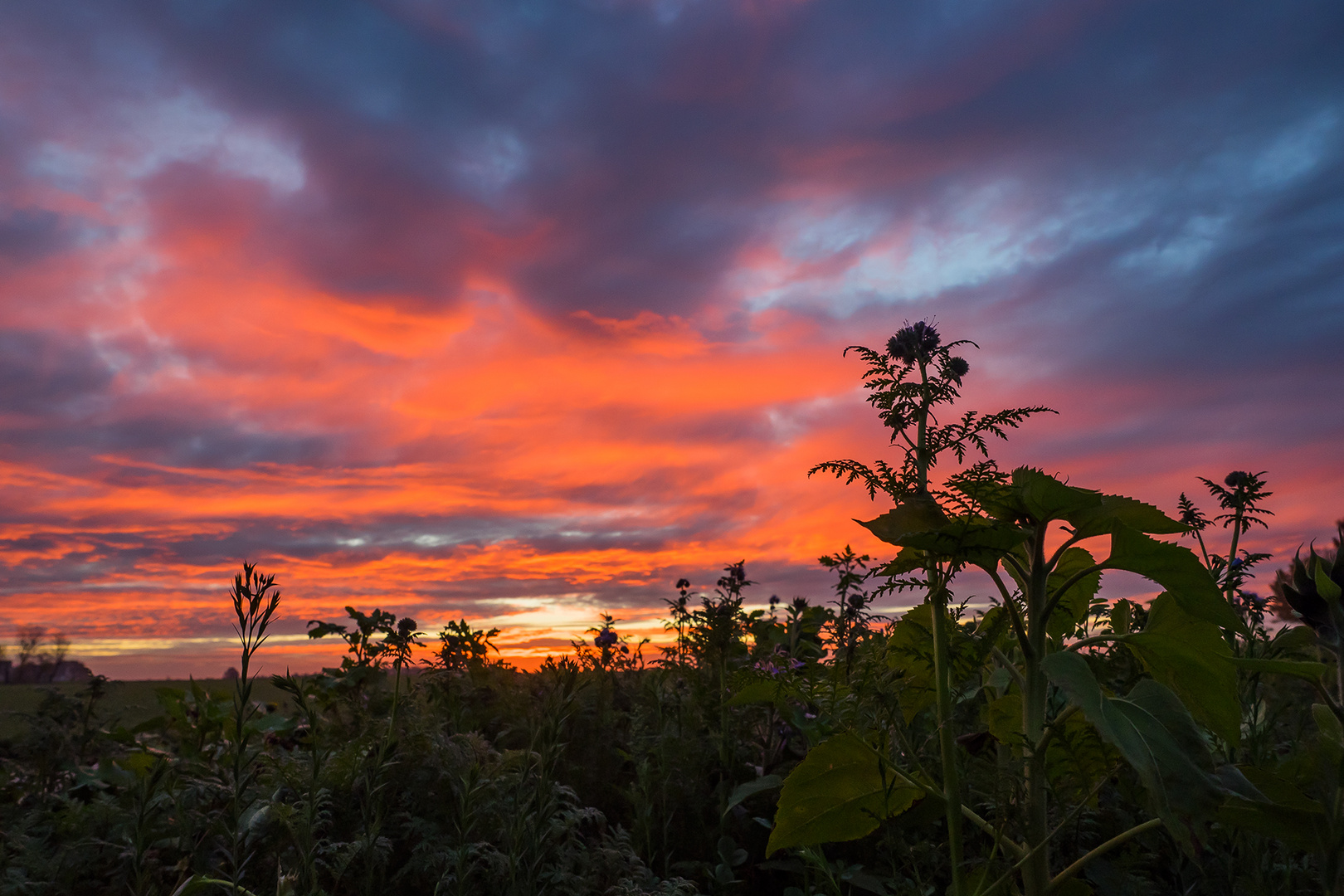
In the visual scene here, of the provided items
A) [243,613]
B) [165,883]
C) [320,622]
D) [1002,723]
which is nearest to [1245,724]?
[1002,723]

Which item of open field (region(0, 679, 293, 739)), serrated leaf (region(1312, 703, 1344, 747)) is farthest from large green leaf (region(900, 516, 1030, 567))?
open field (region(0, 679, 293, 739))

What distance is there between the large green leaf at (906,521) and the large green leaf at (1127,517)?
43cm

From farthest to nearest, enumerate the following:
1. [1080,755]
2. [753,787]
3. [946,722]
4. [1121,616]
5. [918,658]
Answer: [753,787] → [1121,616] → [918,658] → [1080,755] → [946,722]

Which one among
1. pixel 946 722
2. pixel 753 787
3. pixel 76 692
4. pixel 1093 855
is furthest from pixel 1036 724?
pixel 76 692

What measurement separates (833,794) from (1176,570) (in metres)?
1.28

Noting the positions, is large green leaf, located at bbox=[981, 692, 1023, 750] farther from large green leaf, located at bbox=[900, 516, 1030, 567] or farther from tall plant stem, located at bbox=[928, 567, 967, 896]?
large green leaf, located at bbox=[900, 516, 1030, 567]

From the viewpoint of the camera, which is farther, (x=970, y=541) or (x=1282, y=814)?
(x=970, y=541)

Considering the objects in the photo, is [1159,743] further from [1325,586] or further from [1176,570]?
[1325,586]

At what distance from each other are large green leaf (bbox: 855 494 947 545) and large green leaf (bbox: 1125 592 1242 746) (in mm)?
733

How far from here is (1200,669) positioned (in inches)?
92.7

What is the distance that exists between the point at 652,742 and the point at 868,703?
90.7 inches

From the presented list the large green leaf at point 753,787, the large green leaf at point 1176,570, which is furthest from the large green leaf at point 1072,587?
the large green leaf at point 753,787

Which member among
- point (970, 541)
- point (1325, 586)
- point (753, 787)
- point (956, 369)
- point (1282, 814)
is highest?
point (956, 369)

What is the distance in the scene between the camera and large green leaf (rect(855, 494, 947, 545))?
92.5 inches
